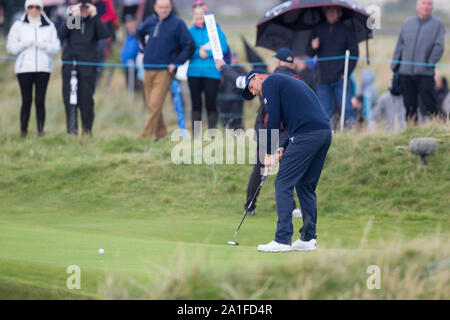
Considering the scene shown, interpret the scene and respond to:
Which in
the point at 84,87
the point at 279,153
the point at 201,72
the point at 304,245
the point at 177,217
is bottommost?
the point at 177,217

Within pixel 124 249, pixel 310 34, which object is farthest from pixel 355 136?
pixel 124 249

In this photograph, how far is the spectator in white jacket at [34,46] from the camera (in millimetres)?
15977

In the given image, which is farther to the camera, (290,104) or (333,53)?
(333,53)

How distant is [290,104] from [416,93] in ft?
22.3

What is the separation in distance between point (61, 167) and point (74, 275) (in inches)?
318

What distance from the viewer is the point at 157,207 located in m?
13.6

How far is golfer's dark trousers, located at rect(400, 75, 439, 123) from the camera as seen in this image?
49.3 feet

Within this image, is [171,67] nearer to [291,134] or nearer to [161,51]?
[161,51]

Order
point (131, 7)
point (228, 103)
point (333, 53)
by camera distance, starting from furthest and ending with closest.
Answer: point (131, 7) → point (228, 103) → point (333, 53)

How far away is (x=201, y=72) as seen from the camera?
15.8 metres

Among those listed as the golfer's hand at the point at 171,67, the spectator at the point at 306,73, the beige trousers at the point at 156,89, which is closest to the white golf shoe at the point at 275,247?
the spectator at the point at 306,73

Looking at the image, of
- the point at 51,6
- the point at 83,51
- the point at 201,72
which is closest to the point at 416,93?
the point at 201,72

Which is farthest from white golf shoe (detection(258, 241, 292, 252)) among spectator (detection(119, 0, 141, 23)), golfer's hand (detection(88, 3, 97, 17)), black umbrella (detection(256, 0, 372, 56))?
spectator (detection(119, 0, 141, 23))
